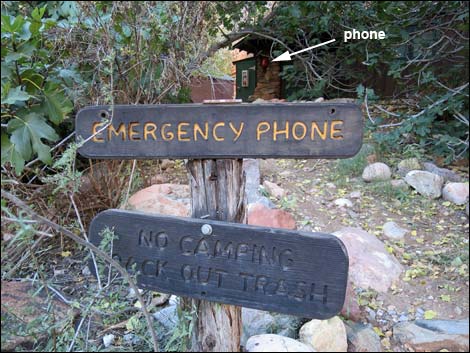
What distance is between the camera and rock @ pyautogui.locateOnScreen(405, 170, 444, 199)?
335 cm

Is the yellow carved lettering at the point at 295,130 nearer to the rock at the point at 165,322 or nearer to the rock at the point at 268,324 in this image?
the rock at the point at 165,322

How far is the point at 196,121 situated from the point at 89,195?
181 cm

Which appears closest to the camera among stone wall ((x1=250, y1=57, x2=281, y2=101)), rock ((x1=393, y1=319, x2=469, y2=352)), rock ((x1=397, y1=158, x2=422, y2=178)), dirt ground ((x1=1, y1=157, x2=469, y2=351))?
rock ((x1=393, y1=319, x2=469, y2=352))

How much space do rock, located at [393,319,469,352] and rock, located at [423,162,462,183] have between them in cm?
198

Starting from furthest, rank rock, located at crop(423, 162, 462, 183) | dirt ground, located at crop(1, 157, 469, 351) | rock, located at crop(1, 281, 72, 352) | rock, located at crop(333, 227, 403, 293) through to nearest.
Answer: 1. rock, located at crop(423, 162, 462, 183)
2. rock, located at crop(333, 227, 403, 293)
3. dirt ground, located at crop(1, 157, 469, 351)
4. rock, located at crop(1, 281, 72, 352)

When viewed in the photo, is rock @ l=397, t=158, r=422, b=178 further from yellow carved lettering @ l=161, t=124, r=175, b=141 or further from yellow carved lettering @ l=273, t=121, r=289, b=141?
yellow carved lettering @ l=161, t=124, r=175, b=141

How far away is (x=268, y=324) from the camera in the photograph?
1854 mm

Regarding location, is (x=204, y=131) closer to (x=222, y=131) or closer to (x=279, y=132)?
(x=222, y=131)

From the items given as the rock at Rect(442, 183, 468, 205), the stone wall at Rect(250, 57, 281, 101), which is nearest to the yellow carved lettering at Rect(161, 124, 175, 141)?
the rock at Rect(442, 183, 468, 205)

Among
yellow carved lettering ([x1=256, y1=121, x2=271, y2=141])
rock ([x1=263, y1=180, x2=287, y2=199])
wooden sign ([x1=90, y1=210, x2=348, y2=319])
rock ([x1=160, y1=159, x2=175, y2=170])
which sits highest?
yellow carved lettering ([x1=256, y1=121, x2=271, y2=141])

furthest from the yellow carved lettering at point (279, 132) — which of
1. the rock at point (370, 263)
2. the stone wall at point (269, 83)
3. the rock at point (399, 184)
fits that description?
the stone wall at point (269, 83)

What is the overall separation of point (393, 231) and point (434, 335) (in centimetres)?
116

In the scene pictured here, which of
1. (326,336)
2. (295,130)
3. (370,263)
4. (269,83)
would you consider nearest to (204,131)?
(295,130)

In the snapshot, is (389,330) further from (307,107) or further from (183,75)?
(183,75)
